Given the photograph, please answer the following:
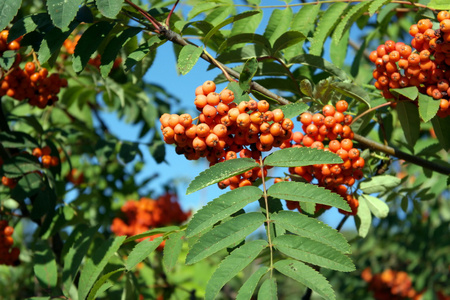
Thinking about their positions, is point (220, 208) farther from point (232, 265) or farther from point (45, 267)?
point (45, 267)

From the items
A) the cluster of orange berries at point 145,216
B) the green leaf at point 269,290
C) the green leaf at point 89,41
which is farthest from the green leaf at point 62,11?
the cluster of orange berries at point 145,216

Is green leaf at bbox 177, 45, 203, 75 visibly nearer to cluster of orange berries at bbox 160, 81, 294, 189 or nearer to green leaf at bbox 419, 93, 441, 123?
cluster of orange berries at bbox 160, 81, 294, 189

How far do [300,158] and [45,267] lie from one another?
154 cm

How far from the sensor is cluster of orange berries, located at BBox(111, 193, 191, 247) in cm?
444

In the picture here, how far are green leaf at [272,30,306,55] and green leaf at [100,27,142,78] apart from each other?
2.13ft

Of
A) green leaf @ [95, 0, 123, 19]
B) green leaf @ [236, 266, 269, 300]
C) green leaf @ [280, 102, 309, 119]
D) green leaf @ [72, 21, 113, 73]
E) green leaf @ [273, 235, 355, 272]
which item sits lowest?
green leaf @ [236, 266, 269, 300]

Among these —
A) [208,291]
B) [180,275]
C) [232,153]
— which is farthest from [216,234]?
[180,275]

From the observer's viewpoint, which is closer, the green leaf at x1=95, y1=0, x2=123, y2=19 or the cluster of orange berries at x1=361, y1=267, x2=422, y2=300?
the green leaf at x1=95, y1=0, x2=123, y2=19

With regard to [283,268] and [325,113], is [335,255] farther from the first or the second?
[325,113]

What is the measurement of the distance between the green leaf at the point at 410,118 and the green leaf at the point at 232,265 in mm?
1050

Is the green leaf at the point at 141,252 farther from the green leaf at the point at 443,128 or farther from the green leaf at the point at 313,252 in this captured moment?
the green leaf at the point at 443,128

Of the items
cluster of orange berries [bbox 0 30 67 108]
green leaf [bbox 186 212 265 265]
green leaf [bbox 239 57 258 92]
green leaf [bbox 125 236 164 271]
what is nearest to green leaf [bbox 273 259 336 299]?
green leaf [bbox 186 212 265 265]

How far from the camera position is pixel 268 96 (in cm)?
212

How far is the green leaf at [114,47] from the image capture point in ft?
6.93
